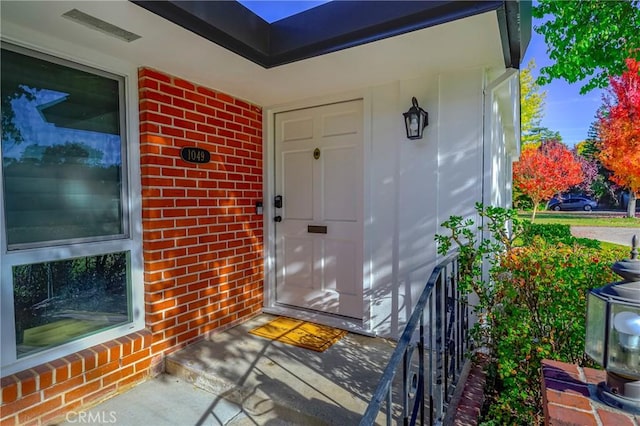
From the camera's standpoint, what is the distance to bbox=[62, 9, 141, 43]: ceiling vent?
6.12 ft

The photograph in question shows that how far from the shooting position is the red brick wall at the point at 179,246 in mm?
2104

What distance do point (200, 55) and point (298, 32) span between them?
0.70 meters

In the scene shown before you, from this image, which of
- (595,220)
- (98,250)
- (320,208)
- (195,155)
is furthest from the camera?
(595,220)

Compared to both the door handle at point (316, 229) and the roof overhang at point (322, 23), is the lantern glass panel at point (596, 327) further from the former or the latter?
the door handle at point (316, 229)

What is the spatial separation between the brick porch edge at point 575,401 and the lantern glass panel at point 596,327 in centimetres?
12

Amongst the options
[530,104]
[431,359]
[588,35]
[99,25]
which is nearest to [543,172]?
[530,104]

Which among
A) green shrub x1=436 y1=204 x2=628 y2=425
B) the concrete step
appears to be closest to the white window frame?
the concrete step

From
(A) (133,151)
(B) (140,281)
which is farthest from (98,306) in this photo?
(A) (133,151)

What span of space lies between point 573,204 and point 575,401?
1144 inches

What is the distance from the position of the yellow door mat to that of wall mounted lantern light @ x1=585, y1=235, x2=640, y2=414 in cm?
203

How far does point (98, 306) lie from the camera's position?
239cm

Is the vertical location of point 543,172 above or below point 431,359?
above

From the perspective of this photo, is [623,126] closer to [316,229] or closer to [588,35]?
[588,35]

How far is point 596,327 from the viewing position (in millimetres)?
1078
